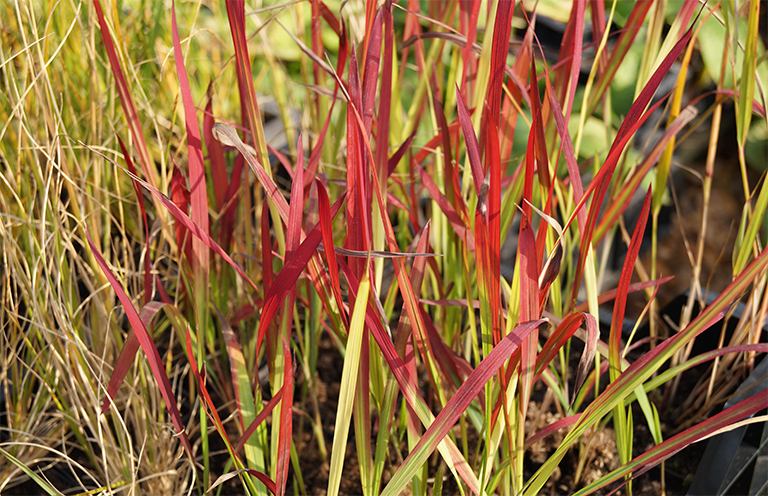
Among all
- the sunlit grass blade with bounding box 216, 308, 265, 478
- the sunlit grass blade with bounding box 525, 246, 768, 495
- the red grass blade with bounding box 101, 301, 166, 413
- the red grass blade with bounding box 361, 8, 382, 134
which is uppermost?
the red grass blade with bounding box 361, 8, 382, 134

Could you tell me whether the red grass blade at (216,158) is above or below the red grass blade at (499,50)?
below

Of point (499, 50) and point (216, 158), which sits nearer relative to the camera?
point (499, 50)

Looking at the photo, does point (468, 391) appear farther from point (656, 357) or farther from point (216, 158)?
point (216, 158)

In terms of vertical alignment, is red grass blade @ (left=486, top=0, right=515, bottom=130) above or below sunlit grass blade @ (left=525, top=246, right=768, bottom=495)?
above

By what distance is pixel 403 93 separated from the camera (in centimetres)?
A: 116

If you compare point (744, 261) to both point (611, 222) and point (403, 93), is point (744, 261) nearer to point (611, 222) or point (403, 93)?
point (611, 222)

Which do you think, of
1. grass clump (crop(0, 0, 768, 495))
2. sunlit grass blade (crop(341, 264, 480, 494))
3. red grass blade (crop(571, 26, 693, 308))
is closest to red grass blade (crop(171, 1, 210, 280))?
grass clump (crop(0, 0, 768, 495))

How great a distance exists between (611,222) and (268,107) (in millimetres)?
759

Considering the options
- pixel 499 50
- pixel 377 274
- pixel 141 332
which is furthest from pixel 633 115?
pixel 141 332

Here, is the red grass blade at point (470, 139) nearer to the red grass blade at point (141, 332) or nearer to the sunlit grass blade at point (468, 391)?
the sunlit grass blade at point (468, 391)

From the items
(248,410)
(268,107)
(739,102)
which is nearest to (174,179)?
(248,410)

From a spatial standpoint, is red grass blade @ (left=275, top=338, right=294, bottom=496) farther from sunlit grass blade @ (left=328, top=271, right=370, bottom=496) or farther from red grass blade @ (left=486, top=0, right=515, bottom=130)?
red grass blade @ (left=486, top=0, right=515, bottom=130)

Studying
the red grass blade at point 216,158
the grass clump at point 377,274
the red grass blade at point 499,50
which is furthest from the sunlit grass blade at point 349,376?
the red grass blade at point 216,158

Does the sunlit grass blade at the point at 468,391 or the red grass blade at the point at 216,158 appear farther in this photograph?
the red grass blade at the point at 216,158
